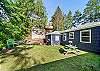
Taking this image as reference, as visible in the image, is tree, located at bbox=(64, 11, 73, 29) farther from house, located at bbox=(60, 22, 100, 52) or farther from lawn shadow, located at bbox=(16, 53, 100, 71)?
lawn shadow, located at bbox=(16, 53, 100, 71)

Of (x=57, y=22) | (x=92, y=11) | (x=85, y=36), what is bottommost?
(x=85, y=36)

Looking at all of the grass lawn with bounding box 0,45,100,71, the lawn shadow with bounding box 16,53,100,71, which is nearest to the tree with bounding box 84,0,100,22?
the grass lawn with bounding box 0,45,100,71

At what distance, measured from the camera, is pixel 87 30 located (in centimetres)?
1556

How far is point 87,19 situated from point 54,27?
17228mm

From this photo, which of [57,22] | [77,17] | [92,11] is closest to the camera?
[57,22]

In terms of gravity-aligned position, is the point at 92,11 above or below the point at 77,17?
above

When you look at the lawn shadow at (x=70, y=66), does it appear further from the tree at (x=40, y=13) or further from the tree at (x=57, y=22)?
the tree at (x=57, y=22)

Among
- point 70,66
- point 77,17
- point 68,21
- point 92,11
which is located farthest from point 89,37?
point 77,17

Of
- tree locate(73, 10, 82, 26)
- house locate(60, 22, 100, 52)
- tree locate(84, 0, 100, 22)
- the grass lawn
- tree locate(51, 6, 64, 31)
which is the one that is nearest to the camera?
the grass lawn

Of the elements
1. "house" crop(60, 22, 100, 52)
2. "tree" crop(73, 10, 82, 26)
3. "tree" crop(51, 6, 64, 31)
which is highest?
"tree" crop(73, 10, 82, 26)

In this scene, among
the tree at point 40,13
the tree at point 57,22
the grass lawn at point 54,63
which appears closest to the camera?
the grass lawn at point 54,63

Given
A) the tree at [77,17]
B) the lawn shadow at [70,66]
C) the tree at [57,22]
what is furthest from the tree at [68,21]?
the lawn shadow at [70,66]

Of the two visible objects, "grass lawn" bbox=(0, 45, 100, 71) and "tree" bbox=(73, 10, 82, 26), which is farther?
"tree" bbox=(73, 10, 82, 26)

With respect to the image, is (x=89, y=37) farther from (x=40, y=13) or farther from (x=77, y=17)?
(x=77, y=17)
